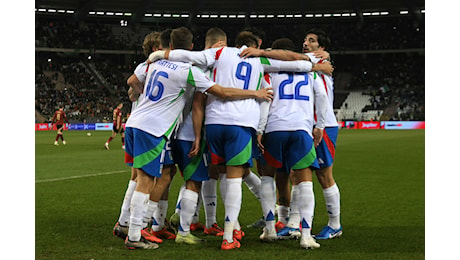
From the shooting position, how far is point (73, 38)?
5409cm

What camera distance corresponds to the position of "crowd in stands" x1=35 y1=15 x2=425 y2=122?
1901 inches

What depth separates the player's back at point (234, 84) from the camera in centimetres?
494

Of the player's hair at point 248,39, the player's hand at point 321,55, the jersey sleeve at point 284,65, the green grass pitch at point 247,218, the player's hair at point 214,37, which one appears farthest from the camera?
the player's hand at point 321,55

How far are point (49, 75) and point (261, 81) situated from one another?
48226mm

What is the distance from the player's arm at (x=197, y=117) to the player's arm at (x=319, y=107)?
1137 mm

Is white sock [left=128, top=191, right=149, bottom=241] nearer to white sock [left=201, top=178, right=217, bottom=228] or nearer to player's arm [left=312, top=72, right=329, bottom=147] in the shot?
white sock [left=201, top=178, right=217, bottom=228]

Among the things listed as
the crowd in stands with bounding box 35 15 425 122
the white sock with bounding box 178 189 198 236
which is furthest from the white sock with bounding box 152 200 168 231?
the crowd in stands with bounding box 35 15 425 122

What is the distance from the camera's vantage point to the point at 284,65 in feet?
16.7

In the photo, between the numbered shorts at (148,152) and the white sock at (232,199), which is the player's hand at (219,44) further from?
the white sock at (232,199)

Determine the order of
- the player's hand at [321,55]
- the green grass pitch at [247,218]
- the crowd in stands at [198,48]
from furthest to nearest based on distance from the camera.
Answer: the crowd in stands at [198,48], the player's hand at [321,55], the green grass pitch at [247,218]

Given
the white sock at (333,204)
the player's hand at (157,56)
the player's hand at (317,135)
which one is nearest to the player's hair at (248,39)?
the player's hand at (157,56)

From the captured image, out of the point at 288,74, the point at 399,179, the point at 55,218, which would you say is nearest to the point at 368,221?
the point at 288,74

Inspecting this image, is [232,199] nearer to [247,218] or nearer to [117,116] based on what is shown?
[247,218]
